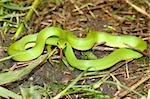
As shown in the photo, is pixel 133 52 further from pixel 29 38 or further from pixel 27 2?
pixel 27 2

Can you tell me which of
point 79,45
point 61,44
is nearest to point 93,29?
point 79,45

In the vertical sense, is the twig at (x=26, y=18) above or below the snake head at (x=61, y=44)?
above

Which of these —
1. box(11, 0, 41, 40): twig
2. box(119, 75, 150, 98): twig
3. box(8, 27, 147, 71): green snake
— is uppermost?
box(11, 0, 41, 40): twig

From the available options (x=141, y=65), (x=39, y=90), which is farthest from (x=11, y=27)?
(x=141, y=65)

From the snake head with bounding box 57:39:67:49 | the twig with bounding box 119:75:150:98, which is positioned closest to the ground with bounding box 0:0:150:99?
the twig with bounding box 119:75:150:98

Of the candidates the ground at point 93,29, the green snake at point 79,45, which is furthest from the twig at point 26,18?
the green snake at point 79,45

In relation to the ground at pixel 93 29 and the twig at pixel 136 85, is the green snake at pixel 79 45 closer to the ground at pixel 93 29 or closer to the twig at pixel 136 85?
the ground at pixel 93 29

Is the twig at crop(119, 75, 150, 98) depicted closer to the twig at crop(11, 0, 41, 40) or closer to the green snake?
the green snake
